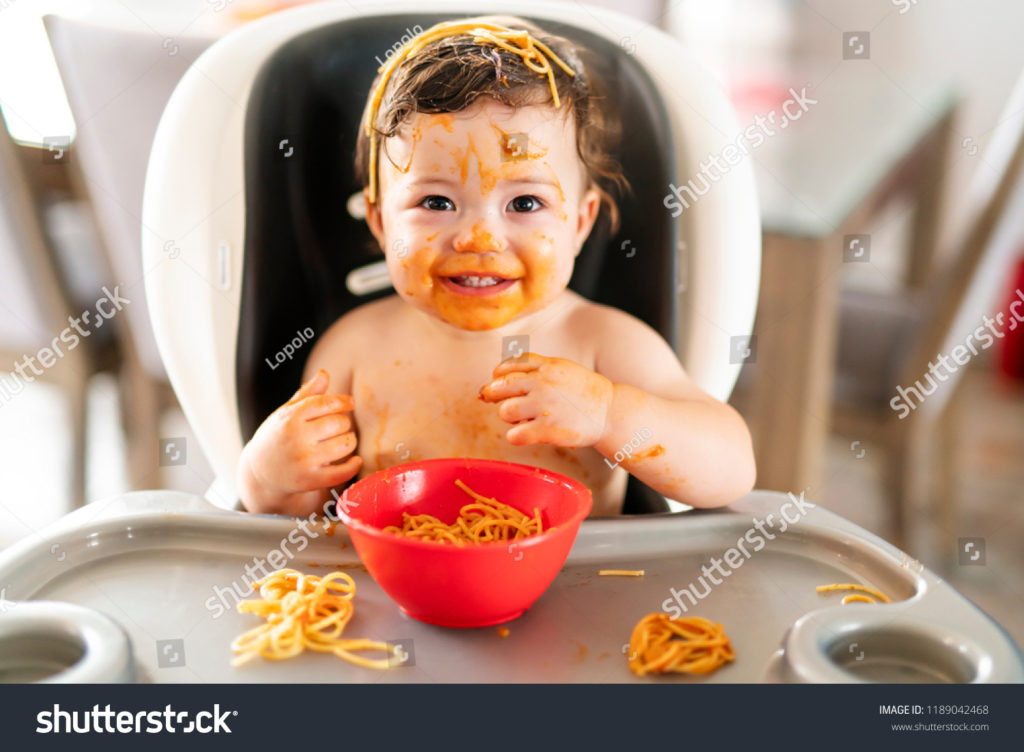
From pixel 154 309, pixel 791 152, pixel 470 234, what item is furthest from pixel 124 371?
pixel 791 152

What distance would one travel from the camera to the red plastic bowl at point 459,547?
0.50 metres

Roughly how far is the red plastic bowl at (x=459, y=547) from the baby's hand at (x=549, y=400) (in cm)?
3

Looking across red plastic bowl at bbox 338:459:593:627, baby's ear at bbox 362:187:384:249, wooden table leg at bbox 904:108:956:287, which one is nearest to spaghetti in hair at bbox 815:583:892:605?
red plastic bowl at bbox 338:459:593:627

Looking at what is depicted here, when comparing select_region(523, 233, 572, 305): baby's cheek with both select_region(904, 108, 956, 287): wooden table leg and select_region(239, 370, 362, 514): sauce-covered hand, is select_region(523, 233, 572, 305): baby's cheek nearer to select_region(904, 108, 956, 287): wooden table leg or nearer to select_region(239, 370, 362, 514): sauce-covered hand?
select_region(239, 370, 362, 514): sauce-covered hand

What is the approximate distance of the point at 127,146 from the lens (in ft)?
3.51

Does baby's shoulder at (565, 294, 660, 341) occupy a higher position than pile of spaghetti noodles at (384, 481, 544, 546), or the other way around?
baby's shoulder at (565, 294, 660, 341)

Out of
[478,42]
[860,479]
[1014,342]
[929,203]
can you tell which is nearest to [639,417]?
[478,42]

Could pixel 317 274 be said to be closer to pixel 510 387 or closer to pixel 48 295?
pixel 510 387

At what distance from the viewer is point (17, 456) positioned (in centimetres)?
117

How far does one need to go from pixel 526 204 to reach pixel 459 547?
0.26 m

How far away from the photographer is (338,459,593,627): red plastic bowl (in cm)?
50

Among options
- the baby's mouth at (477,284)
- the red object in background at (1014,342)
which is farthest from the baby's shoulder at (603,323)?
the red object in background at (1014,342)

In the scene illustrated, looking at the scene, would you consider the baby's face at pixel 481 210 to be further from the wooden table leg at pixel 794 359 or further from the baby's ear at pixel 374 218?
the wooden table leg at pixel 794 359

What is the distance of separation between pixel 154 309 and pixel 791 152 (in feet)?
3.42
